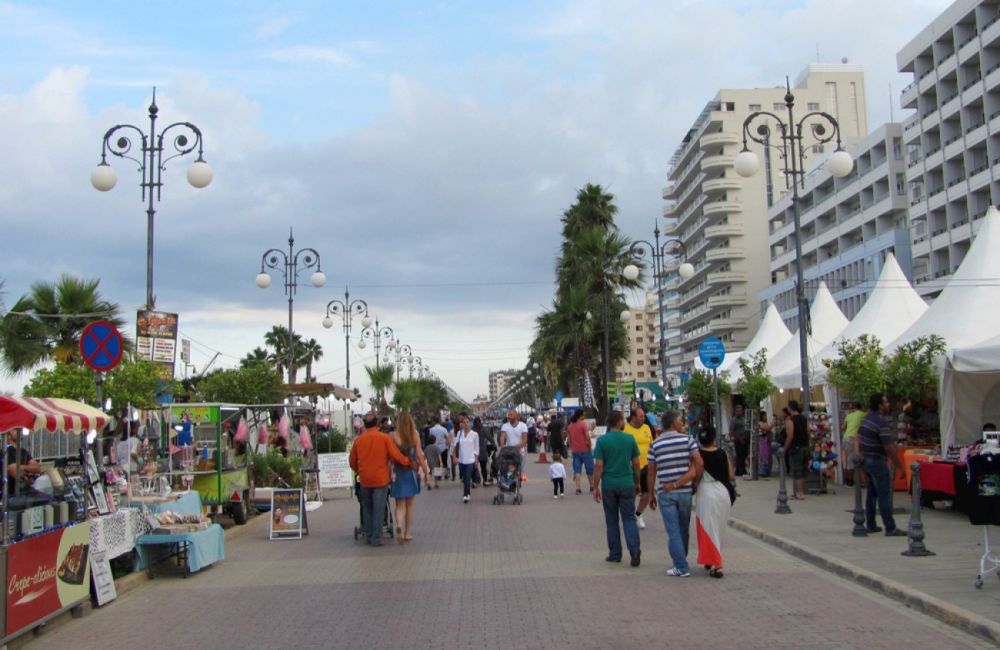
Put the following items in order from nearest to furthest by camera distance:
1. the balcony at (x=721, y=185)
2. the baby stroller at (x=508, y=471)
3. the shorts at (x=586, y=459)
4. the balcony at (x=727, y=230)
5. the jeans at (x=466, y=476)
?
the baby stroller at (x=508, y=471) < the jeans at (x=466, y=476) < the shorts at (x=586, y=459) < the balcony at (x=721, y=185) < the balcony at (x=727, y=230)

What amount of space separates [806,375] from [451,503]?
7.69m

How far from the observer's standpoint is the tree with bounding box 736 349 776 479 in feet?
81.6

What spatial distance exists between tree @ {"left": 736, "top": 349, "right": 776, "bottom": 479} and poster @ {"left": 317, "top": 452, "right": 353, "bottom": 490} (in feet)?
33.4

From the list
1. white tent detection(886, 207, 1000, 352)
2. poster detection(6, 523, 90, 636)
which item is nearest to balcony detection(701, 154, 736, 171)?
white tent detection(886, 207, 1000, 352)

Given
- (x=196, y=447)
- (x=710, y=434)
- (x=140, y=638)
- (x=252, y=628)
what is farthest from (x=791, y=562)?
(x=196, y=447)

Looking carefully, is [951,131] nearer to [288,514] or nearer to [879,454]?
[879,454]

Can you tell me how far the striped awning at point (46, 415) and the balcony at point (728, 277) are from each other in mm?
84457

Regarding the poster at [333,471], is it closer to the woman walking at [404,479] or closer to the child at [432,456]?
the child at [432,456]

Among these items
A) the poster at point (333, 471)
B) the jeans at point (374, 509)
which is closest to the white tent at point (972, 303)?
the jeans at point (374, 509)

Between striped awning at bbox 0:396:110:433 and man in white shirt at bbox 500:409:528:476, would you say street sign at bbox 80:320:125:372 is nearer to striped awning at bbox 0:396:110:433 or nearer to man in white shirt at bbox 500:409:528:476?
striped awning at bbox 0:396:110:433

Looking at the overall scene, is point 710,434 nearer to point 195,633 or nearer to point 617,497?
point 617,497

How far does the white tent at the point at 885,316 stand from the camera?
2311 centimetres

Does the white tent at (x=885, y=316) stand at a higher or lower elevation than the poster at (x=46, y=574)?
higher

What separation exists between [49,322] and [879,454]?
69.7ft
